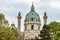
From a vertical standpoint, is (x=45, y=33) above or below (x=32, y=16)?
below

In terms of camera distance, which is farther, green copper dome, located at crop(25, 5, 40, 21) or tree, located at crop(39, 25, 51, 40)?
green copper dome, located at crop(25, 5, 40, 21)

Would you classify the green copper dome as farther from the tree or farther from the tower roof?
the tree

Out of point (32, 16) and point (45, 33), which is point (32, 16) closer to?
point (32, 16)

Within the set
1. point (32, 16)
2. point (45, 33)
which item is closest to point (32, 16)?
point (32, 16)

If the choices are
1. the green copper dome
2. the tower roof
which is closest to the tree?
the green copper dome

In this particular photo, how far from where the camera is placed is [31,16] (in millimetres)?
169875

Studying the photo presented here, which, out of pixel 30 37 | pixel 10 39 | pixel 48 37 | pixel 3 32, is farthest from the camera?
pixel 30 37

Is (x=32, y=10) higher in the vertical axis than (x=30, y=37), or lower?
higher

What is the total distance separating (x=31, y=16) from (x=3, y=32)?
9740 cm

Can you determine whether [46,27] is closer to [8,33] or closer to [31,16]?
[8,33]

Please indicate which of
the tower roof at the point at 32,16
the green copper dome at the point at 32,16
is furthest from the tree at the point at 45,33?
the tower roof at the point at 32,16

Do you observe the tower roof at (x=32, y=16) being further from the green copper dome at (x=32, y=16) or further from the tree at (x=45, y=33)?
the tree at (x=45, y=33)

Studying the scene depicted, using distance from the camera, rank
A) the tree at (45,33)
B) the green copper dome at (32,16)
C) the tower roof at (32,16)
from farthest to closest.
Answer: the tower roof at (32,16)
the green copper dome at (32,16)
the tree at (45,33)

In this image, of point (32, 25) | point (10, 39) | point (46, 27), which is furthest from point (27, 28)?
point (10, 39)
